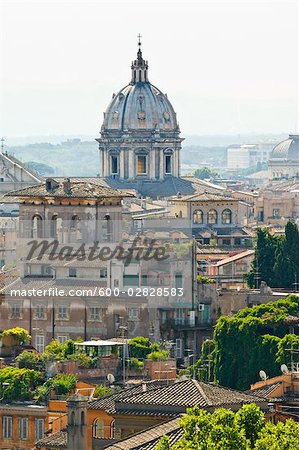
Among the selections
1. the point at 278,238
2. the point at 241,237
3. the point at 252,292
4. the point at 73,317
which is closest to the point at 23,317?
the point at 73,317

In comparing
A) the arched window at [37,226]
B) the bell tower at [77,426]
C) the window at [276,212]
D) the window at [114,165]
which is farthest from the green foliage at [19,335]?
the window at [114,165]

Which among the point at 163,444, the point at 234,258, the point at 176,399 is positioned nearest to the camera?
the point at 163,444

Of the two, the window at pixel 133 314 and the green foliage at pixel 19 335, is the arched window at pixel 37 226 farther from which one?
the green foliage at pixel 19 335

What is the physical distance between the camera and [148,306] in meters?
62.6

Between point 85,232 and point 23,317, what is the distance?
7735mm

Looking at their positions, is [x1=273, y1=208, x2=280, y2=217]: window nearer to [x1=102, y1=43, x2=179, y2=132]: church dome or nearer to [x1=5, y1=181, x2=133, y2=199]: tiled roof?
[x1=102, y1=43, x2=179, y2=132]: church dome

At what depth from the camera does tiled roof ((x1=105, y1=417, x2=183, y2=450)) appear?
131ft

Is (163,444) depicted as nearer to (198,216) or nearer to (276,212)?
(198,216)

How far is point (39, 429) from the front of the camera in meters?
50.0

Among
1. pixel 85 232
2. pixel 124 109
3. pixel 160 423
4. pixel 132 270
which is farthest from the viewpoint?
pixel 124 109

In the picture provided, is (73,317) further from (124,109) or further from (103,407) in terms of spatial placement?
(124,109)

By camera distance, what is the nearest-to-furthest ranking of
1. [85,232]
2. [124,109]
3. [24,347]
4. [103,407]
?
[103,407]
[24,347]
[85,232]
[124,109]

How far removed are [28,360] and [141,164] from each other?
277 ft

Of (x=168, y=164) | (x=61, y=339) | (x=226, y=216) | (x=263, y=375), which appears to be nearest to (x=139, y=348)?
(x=61, y=339)
